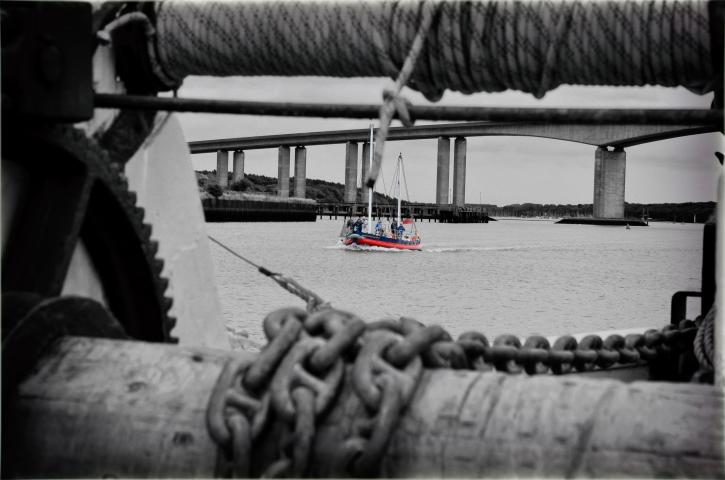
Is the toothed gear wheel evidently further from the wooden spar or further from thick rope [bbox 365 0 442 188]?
thick rope [bbox 365 0 442 188]

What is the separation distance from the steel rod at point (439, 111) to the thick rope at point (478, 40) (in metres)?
Result: 0.31

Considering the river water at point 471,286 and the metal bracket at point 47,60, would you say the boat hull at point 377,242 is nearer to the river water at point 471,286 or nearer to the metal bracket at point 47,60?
the river water at point 471,286

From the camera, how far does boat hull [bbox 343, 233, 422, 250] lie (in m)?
57.5

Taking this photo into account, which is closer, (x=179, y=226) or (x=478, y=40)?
(x=478, y=40)

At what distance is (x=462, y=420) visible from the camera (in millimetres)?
1772

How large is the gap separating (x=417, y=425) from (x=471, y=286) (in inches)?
1302

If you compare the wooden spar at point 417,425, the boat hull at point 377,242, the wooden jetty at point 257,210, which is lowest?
the boat hull at point 377,242

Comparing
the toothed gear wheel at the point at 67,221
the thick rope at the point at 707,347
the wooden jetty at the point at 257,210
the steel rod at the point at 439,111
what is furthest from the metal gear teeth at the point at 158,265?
the wooden jetty at the point at 257,210

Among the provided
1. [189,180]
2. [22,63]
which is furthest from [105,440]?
[189,180]

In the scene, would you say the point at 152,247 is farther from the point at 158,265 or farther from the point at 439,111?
the point at 439,111

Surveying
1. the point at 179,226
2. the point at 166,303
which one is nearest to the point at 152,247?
the point at 166,303

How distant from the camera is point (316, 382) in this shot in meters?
1.75

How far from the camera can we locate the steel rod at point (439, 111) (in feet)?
7.31

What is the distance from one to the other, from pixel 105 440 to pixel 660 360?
3.05m
